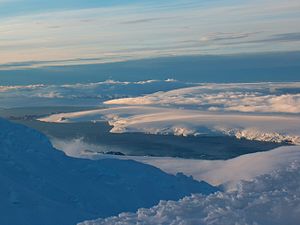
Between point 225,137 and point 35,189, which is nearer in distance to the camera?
point 35,189

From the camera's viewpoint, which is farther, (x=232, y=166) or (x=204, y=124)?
(x=204, y=124)

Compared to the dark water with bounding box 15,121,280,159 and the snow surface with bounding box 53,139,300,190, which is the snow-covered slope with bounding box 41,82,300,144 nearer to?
the dark water with bounding box 15,121,280,159

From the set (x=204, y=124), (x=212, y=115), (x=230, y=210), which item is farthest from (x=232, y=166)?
(x=212, y=115)

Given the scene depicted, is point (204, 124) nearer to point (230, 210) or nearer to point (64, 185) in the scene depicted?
point (64, 185)

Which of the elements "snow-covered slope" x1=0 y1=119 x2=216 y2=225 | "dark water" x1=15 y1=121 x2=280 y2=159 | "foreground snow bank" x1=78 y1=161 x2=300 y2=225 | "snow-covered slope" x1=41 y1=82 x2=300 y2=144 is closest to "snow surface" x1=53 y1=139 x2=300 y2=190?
"snow-covered slope" x1=0 y1=119 x2=216 y2=225

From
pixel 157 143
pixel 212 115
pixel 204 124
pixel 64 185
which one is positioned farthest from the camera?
pixel 212 115

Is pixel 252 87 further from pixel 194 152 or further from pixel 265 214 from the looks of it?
pixel 265 214

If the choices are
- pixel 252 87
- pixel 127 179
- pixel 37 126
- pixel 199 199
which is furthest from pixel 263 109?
pixel 199 199
